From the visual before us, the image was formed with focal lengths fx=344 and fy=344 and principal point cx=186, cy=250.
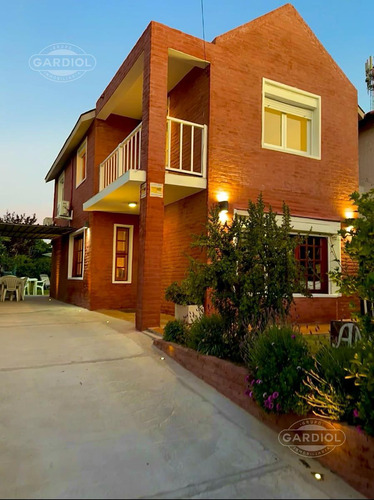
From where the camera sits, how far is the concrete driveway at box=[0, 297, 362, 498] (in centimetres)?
223

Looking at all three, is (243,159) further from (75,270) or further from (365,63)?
(365,63)

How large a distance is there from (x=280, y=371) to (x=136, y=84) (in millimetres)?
7871

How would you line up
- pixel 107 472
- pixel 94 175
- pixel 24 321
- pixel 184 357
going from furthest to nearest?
pixel 94 175, pixel 24 321, pixel 184 357, pixel 107 472

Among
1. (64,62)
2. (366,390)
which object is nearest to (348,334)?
(366,390)

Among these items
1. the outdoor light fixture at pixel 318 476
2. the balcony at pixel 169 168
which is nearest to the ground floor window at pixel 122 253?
the balcony at pixel 169 168

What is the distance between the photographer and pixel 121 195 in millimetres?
8172

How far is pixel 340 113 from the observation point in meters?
9.50

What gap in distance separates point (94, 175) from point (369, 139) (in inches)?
339

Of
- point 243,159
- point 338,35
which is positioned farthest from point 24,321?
point 338,35

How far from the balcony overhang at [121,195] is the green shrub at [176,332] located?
9.65ft

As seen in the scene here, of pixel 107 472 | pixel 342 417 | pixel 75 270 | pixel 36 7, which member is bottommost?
pixel 107 472

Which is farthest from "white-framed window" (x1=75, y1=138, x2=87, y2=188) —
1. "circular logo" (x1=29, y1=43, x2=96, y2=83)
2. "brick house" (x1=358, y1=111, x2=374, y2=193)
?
"brick house" (x1=358, y1=111, x2=374, y2=193)

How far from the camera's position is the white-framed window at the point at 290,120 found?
860 centimetres

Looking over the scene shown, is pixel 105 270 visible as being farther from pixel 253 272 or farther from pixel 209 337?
pixel 253 272
